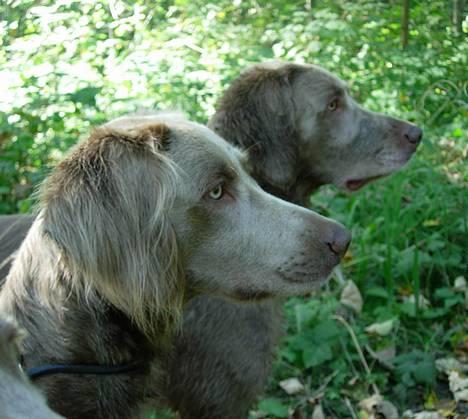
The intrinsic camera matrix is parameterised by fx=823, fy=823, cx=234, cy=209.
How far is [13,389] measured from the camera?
1.87 metres

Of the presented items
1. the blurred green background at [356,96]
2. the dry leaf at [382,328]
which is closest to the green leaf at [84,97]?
the blurred green background at [356,96]

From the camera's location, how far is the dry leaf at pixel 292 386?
4.48m

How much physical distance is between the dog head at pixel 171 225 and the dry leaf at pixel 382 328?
1.81m

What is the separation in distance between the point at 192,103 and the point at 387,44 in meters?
2.65

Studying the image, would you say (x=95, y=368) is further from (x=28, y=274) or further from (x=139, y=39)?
(x=139, y=39)

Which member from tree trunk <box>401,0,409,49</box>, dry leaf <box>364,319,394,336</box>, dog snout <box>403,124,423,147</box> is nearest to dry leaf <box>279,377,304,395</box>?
dry leaf <box>364,319,394,336</box>

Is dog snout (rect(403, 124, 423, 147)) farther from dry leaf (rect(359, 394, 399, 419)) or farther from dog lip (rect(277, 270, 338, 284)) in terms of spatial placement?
dog lip (rect(277, 270, 338, 284))

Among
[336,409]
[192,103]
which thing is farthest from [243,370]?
[192,103]

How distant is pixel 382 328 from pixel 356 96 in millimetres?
3120

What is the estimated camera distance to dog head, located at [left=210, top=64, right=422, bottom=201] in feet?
13.5

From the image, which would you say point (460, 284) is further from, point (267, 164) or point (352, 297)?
point (267, 164)

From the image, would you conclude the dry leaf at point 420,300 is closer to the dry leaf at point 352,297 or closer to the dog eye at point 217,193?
the dry leaf at point 352,297

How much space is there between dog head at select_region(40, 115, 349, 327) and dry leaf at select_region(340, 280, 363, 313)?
1.99m

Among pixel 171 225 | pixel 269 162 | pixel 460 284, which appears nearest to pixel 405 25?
pixel 460 284
